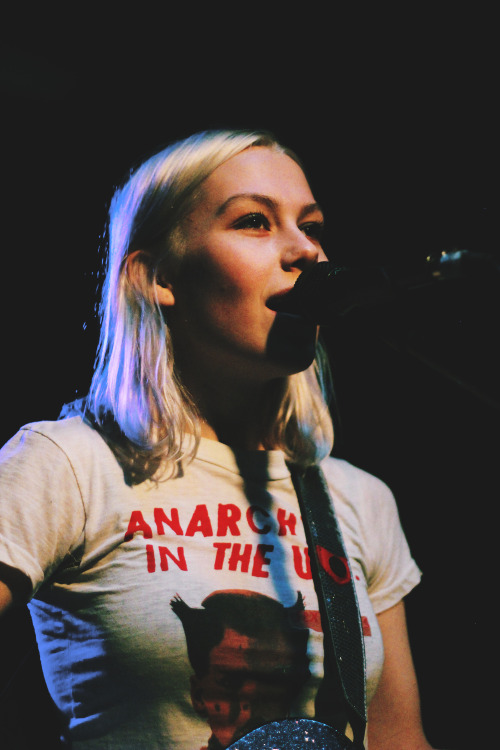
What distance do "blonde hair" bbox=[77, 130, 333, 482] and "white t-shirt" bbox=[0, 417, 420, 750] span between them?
0.06 m

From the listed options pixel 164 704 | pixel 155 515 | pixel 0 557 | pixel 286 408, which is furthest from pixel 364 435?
pixel 0 557

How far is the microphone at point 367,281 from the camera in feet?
2.42

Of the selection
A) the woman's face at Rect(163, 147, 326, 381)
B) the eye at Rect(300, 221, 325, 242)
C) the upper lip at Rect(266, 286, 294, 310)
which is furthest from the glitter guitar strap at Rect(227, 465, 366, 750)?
the eye at Rect(300, 221, 325, 242)

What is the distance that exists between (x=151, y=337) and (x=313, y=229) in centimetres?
51

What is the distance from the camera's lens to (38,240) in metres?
1.89

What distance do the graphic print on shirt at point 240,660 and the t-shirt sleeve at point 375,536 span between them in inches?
13.3

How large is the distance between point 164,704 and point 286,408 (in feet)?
2.73

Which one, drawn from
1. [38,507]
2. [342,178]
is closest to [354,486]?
[38,507]

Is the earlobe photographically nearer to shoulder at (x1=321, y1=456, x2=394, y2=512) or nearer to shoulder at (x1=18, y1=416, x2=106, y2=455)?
shoulder at (x1=18, y1=416, x2=106, y2=455)

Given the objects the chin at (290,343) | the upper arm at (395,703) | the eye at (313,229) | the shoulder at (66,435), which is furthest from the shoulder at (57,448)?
the upper arm at (395,703)

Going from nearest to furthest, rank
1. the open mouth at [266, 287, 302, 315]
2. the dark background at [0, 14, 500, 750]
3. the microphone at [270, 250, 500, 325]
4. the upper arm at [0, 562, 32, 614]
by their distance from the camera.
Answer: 1. the microphone at [270, 250, 500, 325]
2. the upper arm at [0, 562, 32, 614]
3. the open mouth at [266, 287, 302, 315]
4. the dark background at [0, 14, 500, 750]

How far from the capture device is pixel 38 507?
113cm

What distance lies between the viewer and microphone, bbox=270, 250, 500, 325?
0.74 meters

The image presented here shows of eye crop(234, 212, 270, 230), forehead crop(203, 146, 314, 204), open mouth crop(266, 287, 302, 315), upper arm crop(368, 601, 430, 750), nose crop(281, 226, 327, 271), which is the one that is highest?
forehead crop(203, 146, 314, 204)
